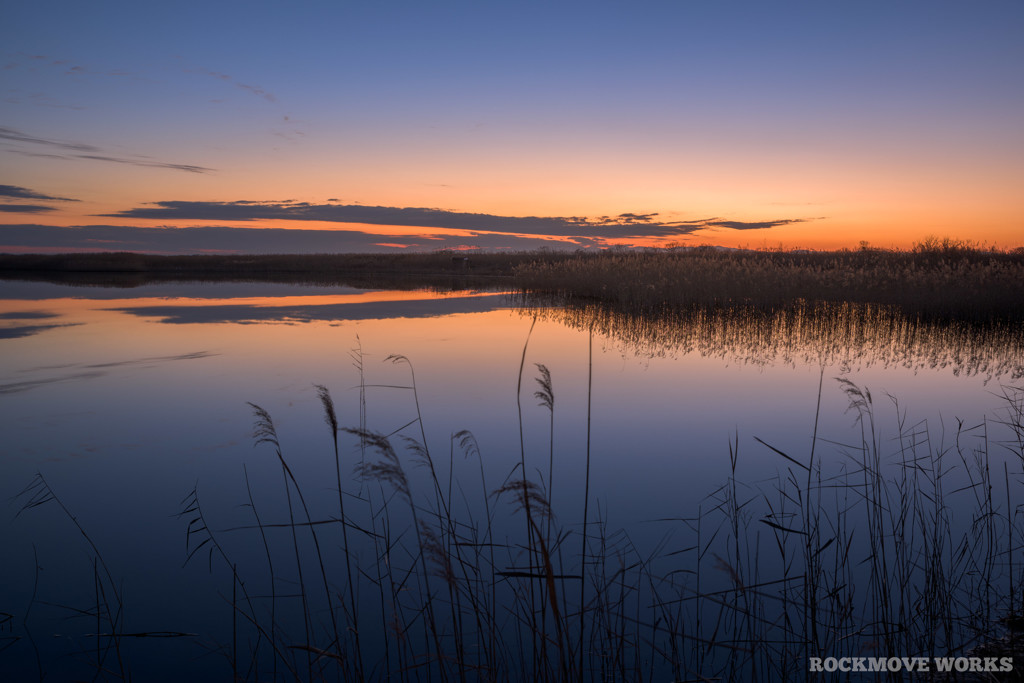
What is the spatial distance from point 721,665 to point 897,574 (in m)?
1.07

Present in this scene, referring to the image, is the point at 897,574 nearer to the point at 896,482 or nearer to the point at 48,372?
the point at 896,482

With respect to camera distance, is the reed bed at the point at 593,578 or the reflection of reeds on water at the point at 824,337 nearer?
the reed bed at the point at 593,578

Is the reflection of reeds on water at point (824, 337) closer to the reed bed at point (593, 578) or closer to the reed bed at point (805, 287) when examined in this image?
the reed bed at point (805, 287)

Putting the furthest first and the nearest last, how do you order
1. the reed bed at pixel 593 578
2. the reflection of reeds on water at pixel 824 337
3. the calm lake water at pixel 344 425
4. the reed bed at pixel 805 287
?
1. the reed bed at pixel 805 287
2. the reflection of reeds on water at pixel 824 337
3. the calm lake water at pixel 344 425
4. the reed bed at pixel 593 578

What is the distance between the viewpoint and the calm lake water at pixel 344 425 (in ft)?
9.32

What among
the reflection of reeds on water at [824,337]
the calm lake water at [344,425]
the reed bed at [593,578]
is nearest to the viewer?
the reed bed at [593,578]

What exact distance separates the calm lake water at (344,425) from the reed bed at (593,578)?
3.2 inches

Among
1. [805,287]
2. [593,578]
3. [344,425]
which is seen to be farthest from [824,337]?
[593,578]

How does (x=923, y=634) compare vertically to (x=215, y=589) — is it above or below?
above

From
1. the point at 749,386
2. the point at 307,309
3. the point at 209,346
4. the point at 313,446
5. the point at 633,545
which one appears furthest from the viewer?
the point at 307,309

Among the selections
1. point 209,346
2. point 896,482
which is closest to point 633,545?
point 896,482

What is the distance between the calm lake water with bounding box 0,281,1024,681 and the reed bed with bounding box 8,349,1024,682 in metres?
0.08

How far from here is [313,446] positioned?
4918mm

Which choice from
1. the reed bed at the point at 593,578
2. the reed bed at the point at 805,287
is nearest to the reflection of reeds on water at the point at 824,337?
the reed bed at the point at 805,287
